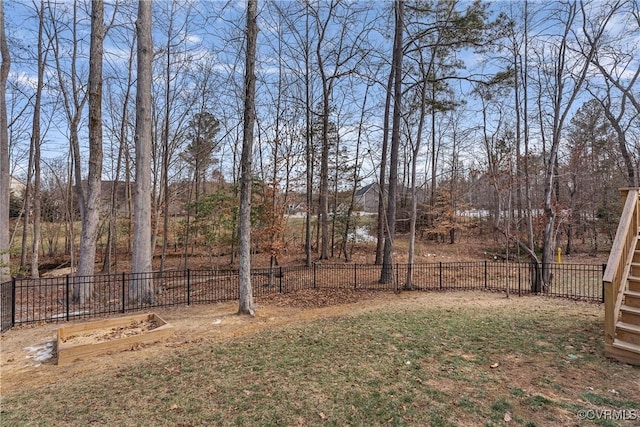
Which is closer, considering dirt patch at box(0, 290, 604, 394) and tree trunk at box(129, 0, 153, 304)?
dirt patch at box(0, 290, 604, 394)

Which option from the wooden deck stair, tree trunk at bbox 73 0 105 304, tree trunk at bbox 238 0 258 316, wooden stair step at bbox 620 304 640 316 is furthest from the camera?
tree trunk at bbox 73 0 105 304

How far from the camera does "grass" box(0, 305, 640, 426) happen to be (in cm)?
300

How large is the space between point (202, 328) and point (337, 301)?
3561mm

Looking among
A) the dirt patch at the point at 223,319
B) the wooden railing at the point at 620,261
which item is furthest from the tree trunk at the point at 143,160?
the wooden railing at the point at 620,261

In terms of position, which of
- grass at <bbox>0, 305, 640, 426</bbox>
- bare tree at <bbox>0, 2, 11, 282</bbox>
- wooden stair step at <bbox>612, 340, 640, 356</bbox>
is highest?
bare tree at <bbox>0, 2, 11, 282</bbox>

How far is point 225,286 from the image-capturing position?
10805 millimetres

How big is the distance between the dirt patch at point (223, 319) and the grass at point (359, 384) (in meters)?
0.43

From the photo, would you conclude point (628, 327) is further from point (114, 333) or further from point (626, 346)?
point (114, 333)

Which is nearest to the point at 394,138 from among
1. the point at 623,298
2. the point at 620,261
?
the point at 620,261

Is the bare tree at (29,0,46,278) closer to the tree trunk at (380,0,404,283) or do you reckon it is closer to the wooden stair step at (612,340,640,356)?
the tree trunk at (380,0,404,283)

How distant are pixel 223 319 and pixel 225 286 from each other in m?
4.33

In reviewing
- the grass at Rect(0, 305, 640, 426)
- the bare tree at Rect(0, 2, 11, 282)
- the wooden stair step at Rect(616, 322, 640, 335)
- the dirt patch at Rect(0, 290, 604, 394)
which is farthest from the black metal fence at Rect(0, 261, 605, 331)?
the grass at Rect(0, 305, 640, 426)

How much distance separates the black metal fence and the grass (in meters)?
3.57

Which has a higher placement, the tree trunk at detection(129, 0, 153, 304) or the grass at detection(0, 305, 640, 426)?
the tree trunk at detection(129, 0, 153, 304)
